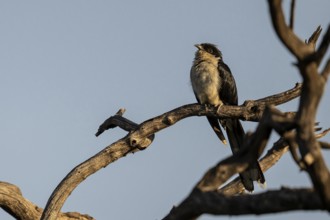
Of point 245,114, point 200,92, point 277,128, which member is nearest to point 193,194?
point 277,128

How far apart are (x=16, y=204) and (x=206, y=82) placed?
353 centimetres

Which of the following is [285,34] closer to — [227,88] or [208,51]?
[227,88]

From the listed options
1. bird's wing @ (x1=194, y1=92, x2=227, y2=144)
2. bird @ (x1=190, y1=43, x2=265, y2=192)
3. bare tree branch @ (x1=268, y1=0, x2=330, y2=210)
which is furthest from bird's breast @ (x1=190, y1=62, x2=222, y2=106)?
bare tree branch @ (x1=268, y1=0, x2=330, y2=210)

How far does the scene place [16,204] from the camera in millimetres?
8930

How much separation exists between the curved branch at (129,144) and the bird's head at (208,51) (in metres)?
2.47

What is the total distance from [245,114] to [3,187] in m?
3.18

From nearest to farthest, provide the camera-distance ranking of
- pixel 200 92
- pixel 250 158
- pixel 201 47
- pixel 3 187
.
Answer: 1. pixel 250 158
2. pixel 3 187
3. pixel 200 92
4. pixel 201 47

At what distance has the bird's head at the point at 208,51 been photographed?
1177cm

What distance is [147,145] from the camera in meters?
9.49

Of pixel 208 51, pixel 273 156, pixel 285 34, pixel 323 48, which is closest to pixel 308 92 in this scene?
pixel 323 48

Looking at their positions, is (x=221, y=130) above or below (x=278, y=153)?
above

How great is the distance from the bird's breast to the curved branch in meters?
1.16

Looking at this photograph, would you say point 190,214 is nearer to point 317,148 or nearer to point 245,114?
point 317,148

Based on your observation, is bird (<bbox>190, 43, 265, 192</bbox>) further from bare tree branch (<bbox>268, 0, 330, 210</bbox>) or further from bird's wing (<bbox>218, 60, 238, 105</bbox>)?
Result: bare tree branch (<bbox>268, 0, 330, 210</bbox>)
